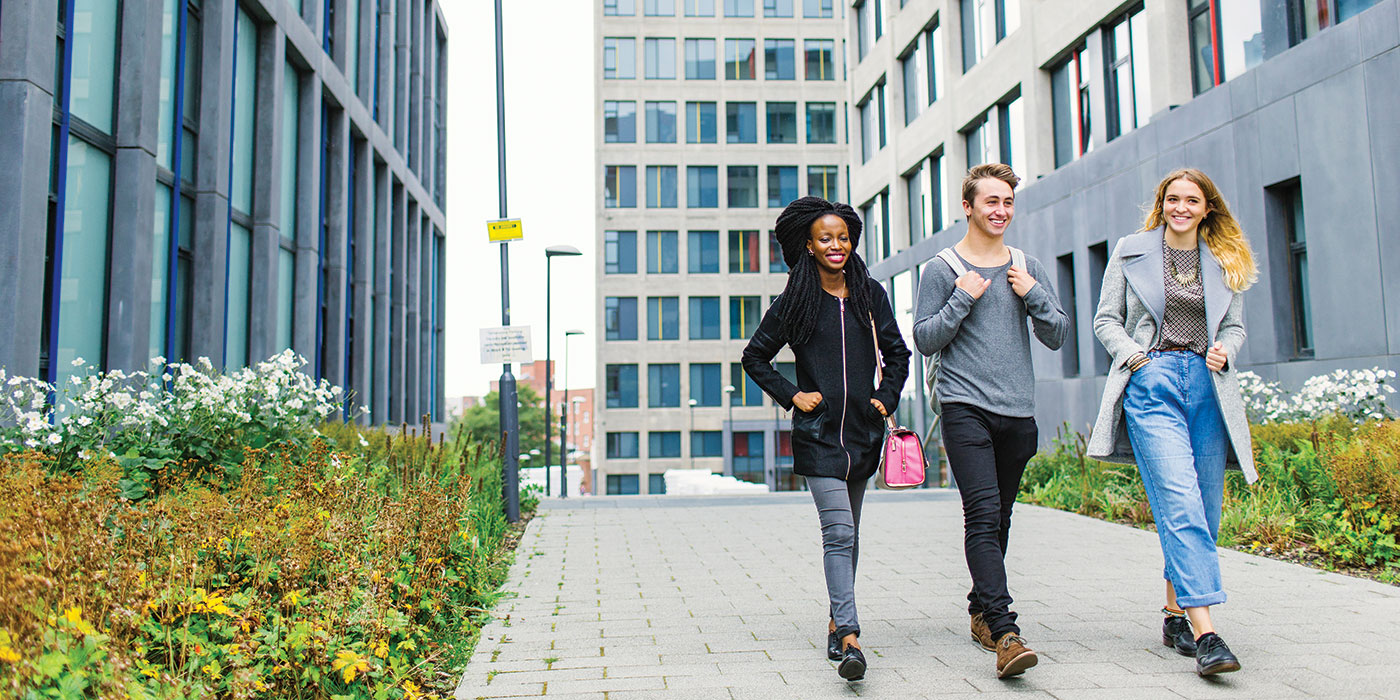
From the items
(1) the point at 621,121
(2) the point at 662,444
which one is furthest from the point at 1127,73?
(1) the point at 621,121

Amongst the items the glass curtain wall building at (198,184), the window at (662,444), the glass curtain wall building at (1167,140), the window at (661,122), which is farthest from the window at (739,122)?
the glass curtain wall building at (198,184)

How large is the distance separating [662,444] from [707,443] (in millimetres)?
2351

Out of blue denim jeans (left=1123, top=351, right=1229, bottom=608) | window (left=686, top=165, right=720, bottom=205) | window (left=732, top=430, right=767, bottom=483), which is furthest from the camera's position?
window (left=686, top=165, right=720, bottom=205)

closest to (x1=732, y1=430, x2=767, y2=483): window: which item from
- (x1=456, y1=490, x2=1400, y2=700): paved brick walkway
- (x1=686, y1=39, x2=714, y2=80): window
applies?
(x1=686, y1=39, x2=714, y2=80): window

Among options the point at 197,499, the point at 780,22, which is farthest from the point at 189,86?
the point at 780,22

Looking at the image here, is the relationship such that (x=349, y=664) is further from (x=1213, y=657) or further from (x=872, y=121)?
(x=872, y=121)

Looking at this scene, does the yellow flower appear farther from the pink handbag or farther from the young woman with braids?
the pink handbag

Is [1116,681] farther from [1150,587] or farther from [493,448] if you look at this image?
[493,448]

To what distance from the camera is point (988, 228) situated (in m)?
4.43

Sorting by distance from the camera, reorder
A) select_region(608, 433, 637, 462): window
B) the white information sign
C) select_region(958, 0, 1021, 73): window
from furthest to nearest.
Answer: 1. select_region(608, 433, 637, 462): window
2. select_region(958, 0, 1021, 73): window
3. the white information sign

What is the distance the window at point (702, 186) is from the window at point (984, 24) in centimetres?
3066

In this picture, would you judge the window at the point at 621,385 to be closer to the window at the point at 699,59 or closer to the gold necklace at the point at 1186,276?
the window at the point at 699,59

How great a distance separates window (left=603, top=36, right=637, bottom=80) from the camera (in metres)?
55.0

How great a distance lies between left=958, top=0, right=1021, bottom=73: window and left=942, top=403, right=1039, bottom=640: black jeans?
18968 millimetres
